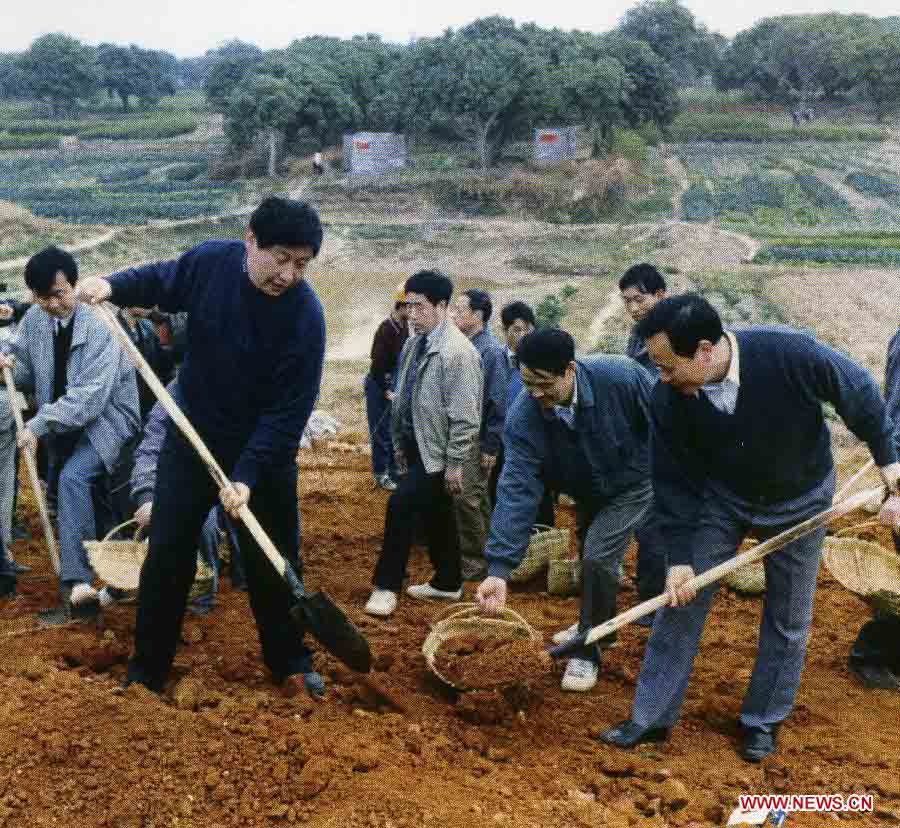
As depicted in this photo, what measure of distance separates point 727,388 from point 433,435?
2.20 metres

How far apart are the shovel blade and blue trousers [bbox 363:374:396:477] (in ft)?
13.2

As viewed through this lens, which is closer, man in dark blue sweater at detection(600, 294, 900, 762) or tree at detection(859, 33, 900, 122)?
man in dark blue sweater at detection(600, 294, 900, 762)

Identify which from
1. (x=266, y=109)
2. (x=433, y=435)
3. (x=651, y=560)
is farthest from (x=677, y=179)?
(x=651, y=560)

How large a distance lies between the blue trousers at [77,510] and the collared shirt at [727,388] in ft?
10.3

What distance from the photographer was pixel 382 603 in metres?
5.27

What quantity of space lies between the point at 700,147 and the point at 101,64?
48.7m

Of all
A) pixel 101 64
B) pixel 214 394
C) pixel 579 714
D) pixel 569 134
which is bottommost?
pixel 579 714

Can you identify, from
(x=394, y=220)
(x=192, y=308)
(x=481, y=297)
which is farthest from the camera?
(x=394, y=220)

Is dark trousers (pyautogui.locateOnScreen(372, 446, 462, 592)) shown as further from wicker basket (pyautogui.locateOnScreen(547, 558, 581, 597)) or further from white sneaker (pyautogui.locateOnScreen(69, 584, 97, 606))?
white sneaker (pyautogui.locateOnScreen(69, 584, 97, 606))

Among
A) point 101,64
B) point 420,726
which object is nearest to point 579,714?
point 420,726

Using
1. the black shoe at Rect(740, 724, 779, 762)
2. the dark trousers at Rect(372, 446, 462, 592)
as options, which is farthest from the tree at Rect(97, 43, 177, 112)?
the black shoe at Rect(740, 724, 779, 762)

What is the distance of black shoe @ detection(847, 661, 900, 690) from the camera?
4465 mm

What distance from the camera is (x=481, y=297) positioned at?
6.46m

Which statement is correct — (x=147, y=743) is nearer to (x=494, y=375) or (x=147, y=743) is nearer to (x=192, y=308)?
(x=192, y=308)
